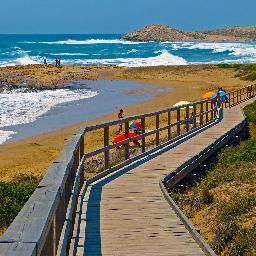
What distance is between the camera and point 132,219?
751 cm

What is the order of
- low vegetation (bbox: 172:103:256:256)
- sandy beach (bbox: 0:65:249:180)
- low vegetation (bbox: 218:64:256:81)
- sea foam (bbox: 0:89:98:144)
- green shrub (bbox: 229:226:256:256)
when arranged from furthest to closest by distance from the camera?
low vegetation (bbox: 218:64:256:81) → sea foam (bbox: 0:89:98:144) → sandy beach (bbox: 0:65:249:180) → low vegetation (bbox: 172:103:256:256) → green shrub (bbox: 229:226:256:256)

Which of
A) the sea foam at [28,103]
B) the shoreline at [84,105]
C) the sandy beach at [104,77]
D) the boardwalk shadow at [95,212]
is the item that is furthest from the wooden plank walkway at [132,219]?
the sea foam at [28,103]

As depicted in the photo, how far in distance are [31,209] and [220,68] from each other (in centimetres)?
6020

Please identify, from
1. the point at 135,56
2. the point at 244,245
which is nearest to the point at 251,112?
the point at 244,245

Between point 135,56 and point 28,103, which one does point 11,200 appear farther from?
point 135,56

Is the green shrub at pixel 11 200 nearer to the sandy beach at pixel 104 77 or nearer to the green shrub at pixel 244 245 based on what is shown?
the green shrub at pixel 244 245

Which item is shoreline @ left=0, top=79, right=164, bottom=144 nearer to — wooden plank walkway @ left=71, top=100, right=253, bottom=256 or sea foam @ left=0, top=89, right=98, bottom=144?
sea foam @ left=0, top=89, right=98, bottom=144

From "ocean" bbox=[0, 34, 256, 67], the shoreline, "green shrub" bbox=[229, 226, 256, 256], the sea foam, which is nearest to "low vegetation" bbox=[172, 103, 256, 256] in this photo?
"green shrub" bbox=[229, 226, 256, 256]

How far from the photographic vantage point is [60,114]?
3178 centimetres

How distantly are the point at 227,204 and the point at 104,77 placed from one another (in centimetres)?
5085

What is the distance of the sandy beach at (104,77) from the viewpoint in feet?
62.9

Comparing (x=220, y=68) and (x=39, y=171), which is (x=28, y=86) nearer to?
(x=220, y=68)

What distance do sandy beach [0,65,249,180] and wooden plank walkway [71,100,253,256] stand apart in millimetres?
6754

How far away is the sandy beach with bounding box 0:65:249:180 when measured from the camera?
1916 centimetres
